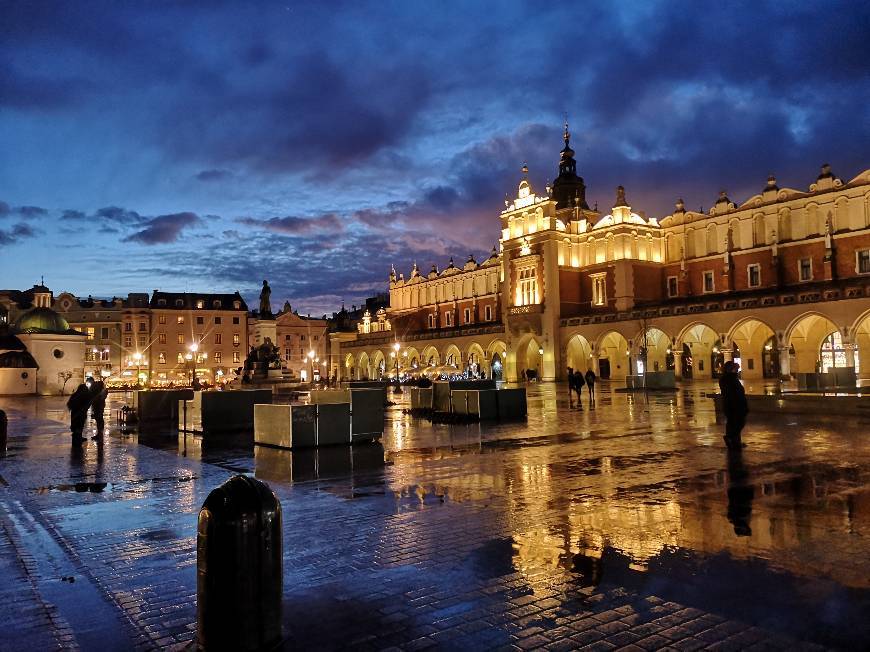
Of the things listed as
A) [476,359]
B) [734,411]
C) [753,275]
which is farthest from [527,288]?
[734,411]

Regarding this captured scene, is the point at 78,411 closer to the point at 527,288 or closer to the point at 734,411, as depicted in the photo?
the point at 734,411

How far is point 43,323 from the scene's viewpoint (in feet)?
197

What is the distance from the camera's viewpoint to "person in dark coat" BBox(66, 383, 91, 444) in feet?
52.3

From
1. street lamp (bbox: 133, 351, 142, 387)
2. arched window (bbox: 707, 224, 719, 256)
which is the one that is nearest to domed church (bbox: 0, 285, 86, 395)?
street lamp (bbox: 133, 351, 142, 387)

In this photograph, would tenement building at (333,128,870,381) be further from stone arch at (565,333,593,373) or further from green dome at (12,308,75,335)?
green dome at (12,308,75,335)

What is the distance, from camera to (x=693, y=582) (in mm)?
5055

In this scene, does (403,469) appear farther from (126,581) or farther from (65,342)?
(65,342)

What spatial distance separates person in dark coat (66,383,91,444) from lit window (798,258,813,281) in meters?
49.2

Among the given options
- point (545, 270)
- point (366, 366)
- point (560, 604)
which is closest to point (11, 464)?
point (560, 604)

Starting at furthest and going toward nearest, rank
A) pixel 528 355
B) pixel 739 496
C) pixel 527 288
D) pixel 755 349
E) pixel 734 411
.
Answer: pixel 528 355, pixel 527 288, pixel 755 349, pixel 734 411, pixel 739 496

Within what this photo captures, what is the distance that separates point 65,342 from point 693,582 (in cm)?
6375

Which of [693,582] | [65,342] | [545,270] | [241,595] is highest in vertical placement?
[545,270]

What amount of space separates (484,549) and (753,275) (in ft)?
179

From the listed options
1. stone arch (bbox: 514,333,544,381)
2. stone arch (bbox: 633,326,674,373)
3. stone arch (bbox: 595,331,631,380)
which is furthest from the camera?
stone arch (bbox: 514,333,544,381)
